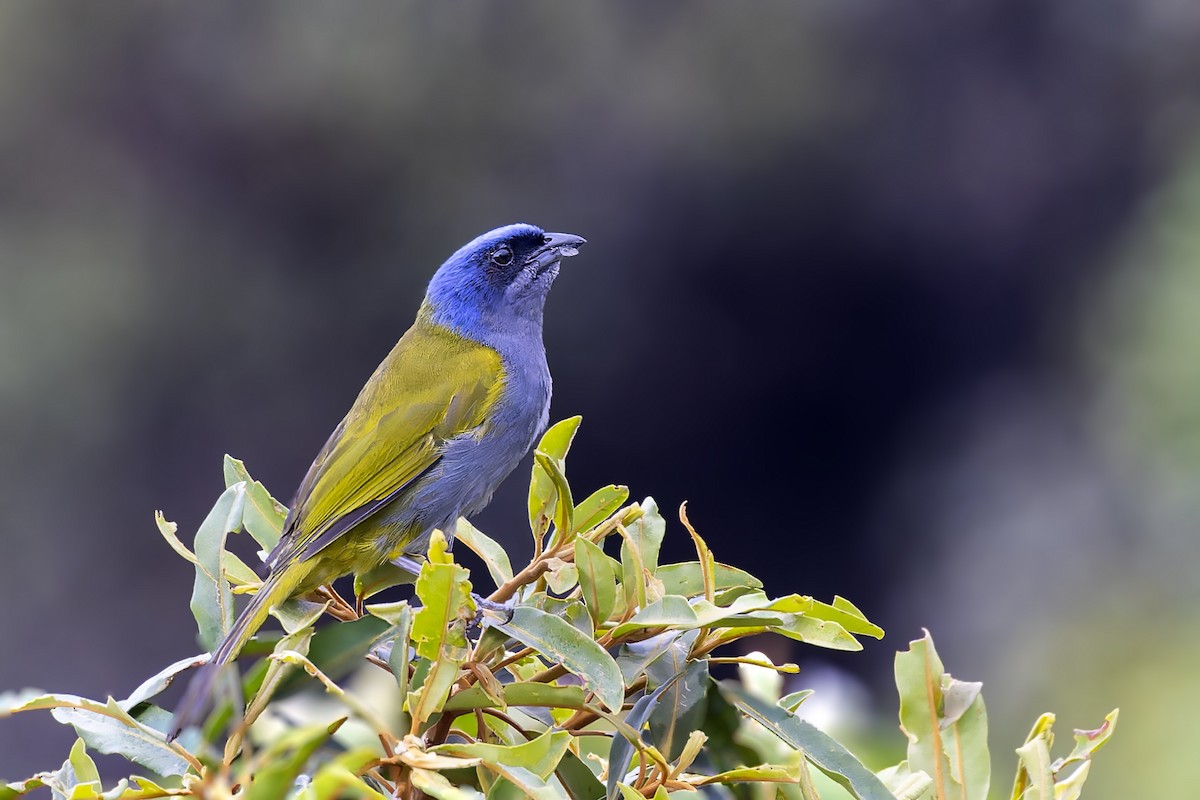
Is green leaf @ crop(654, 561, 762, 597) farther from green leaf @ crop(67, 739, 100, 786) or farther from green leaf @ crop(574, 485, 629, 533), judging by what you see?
green leaf @ crop(67, 739, 100, 786)

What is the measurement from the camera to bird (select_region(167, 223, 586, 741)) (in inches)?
107

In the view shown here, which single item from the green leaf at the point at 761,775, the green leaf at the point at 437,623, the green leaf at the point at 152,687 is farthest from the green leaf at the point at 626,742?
the green leaf at the point at 152,687

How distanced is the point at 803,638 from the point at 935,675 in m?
0.20

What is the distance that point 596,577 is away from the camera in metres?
1.66

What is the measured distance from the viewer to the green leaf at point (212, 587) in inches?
74.8

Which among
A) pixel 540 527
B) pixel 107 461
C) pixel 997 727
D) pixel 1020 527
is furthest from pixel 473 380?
pixel 107 461

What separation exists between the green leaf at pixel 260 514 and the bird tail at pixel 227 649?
0.48 feet

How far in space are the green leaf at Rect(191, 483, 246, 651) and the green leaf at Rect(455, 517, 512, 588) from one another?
14.1 inches

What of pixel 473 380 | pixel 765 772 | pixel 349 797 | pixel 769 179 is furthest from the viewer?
pixel 769 179

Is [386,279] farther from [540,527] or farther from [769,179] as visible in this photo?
[540,527]

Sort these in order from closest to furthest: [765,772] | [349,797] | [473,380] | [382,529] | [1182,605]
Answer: [349,797], [765,772], [382,529], [473,380], [1182,605]

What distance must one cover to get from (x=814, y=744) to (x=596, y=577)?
347mm

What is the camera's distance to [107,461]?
11.2 m

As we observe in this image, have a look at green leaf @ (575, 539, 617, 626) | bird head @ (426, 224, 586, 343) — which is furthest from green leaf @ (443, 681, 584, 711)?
bird head @ (426, 224, 586, 343)
